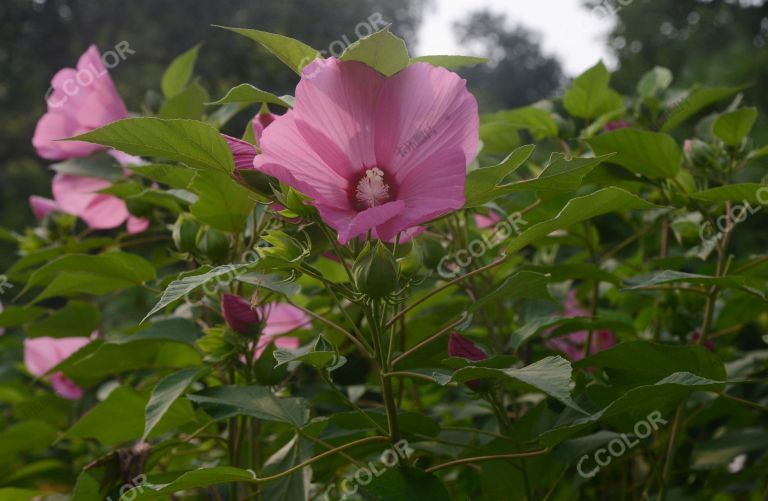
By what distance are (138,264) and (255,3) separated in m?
11.5

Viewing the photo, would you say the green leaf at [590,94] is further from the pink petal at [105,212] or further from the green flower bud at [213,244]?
the pink petal at [105,212]

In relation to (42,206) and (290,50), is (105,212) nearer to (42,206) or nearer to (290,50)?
(42,206)

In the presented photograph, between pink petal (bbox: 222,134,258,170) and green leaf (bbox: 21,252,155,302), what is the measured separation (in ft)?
0.96

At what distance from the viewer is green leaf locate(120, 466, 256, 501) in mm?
579

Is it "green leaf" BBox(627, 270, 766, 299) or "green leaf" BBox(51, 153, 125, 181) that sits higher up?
"green leaf" BBox(51, 153, 125, 181)

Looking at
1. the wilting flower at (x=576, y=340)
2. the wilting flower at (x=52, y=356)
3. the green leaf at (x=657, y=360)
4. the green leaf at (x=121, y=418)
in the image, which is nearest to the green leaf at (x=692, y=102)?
the wilting flower at (x=576, y=340)

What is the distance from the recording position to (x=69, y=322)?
3.60ft

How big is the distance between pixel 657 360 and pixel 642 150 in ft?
0.81

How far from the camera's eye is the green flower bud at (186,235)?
861 millimetres

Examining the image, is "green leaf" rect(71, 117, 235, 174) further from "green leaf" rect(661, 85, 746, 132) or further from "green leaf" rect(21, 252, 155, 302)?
"green leaf" rect(661, 85, 746, 132)

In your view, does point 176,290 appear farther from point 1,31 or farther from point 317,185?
point 1,31

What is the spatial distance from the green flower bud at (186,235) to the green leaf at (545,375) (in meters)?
0.37

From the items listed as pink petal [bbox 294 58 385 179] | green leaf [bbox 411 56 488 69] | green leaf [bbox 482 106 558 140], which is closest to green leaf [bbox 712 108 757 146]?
green leaf [bbox 482 106 558 140]

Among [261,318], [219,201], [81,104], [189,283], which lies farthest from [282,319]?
[189,283]
